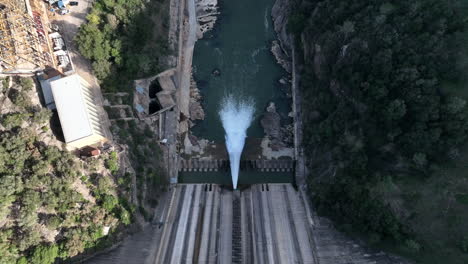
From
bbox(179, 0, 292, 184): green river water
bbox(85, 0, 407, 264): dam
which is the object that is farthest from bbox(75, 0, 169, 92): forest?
bbox(179, 0, 292, 184): green river water

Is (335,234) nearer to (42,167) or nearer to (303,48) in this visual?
(303,48)

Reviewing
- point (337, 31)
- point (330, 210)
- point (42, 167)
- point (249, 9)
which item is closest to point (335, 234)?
point (330, 210)

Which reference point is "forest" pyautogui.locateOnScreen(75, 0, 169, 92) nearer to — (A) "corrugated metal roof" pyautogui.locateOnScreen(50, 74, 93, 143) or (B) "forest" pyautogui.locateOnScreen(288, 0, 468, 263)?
(A) "corrugated metal roof" pyautogui.locateOnScreen(50, 74, 93, 143)

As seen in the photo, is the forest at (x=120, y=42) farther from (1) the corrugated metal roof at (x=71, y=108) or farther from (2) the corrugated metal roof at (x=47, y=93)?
(1) the corrugated metal roof at (x=71, y=108)

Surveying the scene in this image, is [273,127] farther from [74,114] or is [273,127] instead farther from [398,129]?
[74,114]

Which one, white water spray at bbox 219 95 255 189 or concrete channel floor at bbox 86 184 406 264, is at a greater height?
white water spray at bbox 219 95 255 189

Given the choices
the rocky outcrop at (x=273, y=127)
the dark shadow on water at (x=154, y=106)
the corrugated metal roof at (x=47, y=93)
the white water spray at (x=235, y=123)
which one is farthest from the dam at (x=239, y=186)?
the corrugated metal roof at (x=47, y=93)
